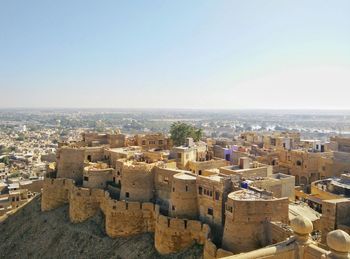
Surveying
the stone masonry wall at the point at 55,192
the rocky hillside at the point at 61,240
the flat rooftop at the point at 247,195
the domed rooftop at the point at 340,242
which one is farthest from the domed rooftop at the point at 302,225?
the stone masonry wall at the point at 55,192

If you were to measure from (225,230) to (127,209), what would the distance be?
30.4 ft

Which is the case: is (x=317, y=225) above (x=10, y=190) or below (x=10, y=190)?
above

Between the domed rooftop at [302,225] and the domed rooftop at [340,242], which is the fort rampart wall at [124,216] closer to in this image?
the domed rooftop at [302,225]

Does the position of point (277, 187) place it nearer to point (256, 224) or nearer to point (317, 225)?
point (317, 225)

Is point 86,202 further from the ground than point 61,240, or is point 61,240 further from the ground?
point 86,202

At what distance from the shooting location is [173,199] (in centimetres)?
2683

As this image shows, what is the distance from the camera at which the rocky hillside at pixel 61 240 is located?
2747 centimetres

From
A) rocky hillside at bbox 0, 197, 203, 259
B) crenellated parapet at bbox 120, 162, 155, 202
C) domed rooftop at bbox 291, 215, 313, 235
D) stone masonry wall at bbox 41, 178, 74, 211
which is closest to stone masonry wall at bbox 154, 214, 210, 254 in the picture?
rocky hillside at bbox 0, 197, 203, 259

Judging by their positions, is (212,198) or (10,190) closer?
(212,198)

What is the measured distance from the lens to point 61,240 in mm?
31719

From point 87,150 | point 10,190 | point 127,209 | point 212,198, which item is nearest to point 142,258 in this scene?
point 127,209

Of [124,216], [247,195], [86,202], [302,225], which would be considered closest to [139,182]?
[124,216]

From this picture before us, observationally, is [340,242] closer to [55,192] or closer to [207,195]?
[207,195]

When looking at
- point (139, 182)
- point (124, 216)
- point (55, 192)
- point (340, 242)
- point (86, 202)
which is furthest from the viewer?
point (55, 192)
